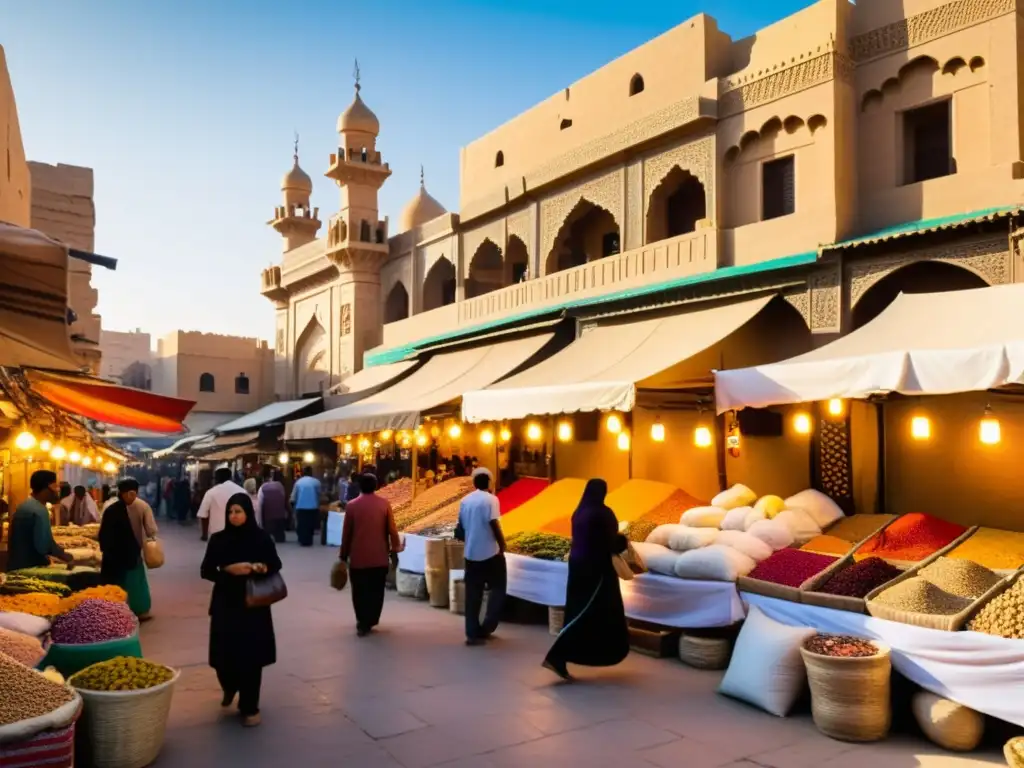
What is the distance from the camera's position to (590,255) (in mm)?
14547

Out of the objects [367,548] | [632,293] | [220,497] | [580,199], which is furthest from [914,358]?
[580,199]

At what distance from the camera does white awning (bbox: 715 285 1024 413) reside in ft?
17.0

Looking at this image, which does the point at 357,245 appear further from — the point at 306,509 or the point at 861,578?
the point at 861,578

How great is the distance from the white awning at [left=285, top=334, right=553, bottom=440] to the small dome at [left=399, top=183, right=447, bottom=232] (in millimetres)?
10241

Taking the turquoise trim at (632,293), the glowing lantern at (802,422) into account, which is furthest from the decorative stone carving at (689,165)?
the glowing lantern at (802,422)

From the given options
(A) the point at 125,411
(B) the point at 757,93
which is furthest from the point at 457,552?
(B) the point at 757,93

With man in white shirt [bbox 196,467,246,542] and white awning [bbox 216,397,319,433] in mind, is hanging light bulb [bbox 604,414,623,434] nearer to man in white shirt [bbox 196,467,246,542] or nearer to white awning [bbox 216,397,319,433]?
man in white shirt [bbox 196,467,246,542]

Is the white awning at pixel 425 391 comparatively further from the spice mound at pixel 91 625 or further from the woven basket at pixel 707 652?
the spice mound at pixel 91 625

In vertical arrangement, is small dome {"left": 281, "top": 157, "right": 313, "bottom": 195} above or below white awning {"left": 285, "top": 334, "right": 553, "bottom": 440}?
above

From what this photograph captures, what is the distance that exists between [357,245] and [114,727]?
17.5m

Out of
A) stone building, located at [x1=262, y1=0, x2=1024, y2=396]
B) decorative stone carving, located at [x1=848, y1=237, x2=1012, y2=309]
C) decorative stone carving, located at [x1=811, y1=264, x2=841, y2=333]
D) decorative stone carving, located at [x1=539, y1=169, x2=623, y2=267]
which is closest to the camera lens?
decorative stone carving, located at [x1=848, y1=237, x2=1012, y2=309]

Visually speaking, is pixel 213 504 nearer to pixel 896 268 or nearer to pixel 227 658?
pixel 227 658

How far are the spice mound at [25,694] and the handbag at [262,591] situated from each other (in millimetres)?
1200

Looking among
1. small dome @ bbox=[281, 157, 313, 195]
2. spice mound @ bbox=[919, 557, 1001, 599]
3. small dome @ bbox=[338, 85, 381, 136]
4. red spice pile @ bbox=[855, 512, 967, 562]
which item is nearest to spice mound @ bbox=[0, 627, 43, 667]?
spice mound @ bbox=[919, 557, 1001, 599]
